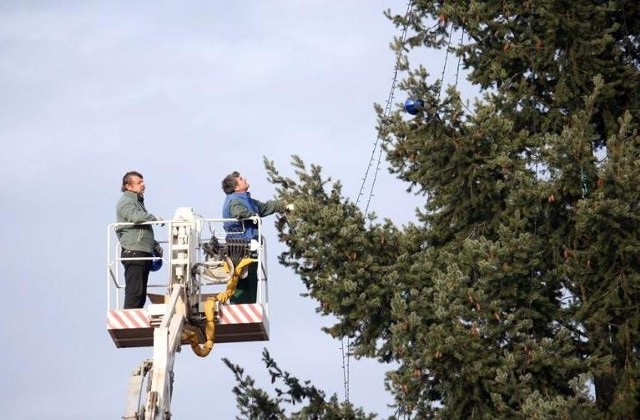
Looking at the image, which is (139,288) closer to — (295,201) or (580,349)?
(295,201)

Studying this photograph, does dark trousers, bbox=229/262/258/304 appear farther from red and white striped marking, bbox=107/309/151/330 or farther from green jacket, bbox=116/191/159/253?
red and white striped marking, bbox=107/309/151/330

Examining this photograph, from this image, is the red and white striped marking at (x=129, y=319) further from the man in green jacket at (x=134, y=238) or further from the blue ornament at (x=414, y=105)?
the blue ornament at (x=414, y=105)

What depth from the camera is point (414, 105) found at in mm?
18984

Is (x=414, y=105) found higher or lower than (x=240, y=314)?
higher

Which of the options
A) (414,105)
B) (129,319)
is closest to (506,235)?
(414,105)

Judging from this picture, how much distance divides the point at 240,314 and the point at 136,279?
3.92 feet

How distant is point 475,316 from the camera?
1733 centimetres

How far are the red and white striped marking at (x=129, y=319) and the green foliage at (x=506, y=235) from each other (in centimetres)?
173

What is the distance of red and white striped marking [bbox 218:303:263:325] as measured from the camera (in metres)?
19.3

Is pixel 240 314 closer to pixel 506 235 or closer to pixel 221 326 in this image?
pixel 221 326

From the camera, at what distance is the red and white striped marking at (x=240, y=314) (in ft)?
63.3

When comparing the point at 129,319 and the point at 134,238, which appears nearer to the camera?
the point at 129,319

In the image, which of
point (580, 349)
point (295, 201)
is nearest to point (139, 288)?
point (295, 201)

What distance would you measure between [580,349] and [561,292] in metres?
0.63
